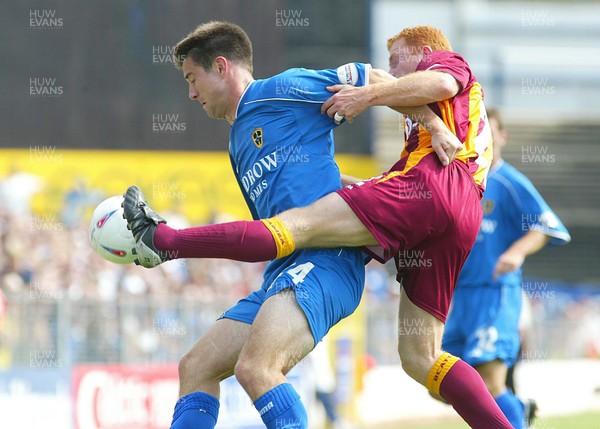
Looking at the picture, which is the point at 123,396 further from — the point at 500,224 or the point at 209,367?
the point at 209,367

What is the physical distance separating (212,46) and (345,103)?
28.8 inches

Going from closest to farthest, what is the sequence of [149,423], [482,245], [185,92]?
1. [482,245]
2. [149,423]
3. [185,92]

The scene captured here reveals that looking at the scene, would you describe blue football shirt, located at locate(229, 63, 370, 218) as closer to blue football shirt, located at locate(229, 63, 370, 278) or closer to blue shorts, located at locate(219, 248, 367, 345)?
blue football shirt, located at locate(229, 63, 370, 278)

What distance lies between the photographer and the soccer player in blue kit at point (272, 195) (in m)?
5.10

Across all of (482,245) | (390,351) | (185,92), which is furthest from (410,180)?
(185,92)

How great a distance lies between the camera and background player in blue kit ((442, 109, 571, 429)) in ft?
24.3

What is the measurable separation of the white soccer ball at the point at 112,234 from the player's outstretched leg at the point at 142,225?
74 mm

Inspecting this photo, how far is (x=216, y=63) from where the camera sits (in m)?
5.55

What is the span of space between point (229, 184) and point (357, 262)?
1272 cm

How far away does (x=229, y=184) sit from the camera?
1809 cm

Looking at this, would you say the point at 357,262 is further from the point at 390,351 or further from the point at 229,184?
the point at 229,184

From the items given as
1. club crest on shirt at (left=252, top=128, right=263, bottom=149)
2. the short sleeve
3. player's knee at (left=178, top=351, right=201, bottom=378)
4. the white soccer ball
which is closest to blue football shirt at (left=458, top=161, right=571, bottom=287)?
the short sleeve

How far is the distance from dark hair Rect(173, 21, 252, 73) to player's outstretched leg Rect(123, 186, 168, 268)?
862 mm

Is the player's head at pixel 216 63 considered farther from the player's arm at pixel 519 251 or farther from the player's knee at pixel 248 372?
the player's arm at pixel 519 251
